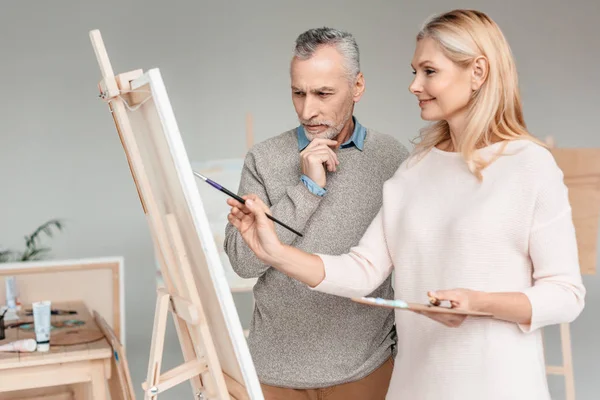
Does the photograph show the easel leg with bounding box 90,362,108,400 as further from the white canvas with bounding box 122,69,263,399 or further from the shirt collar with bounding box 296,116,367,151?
the shirt collar with bounding box 296,116,367,151

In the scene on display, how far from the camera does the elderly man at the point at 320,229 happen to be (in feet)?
6.29

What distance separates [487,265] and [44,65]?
479 centimetres

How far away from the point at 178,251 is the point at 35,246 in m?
4.07

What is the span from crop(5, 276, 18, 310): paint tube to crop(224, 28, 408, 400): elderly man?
197cm

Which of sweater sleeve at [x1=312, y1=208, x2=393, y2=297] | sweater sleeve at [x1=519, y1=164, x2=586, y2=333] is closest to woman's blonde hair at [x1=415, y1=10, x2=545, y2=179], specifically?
sweater sleeve at [x1=519, y1=164, x2=586, y2=333]

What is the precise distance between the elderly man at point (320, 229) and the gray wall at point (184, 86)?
3.58m

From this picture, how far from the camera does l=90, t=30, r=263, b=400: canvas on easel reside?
1.45 metres

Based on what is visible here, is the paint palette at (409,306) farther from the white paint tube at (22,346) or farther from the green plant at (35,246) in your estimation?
the green plant at (35,246)

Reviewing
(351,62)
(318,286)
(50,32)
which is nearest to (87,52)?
(50,32)

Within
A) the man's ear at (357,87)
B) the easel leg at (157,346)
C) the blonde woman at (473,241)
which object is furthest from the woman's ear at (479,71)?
the easel leg at (157,346)

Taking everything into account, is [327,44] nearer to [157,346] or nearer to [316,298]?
[316,298]

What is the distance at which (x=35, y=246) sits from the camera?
5.50 meters

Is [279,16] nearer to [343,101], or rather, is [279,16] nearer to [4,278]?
[4,278]

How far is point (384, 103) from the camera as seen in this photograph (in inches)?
236
